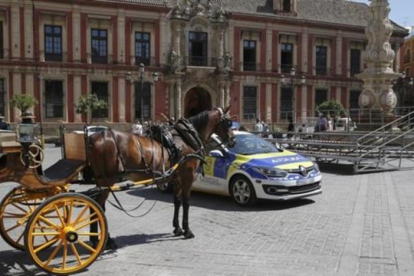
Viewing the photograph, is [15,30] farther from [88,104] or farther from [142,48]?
[142,48]

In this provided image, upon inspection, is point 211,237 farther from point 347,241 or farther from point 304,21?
point 304,21

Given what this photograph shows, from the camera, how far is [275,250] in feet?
21.2

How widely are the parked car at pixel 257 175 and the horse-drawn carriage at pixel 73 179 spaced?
251 centimetres

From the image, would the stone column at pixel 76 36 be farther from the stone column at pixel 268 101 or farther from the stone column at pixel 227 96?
the stone column at pixel 268 101

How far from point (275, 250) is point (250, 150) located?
14.3ft

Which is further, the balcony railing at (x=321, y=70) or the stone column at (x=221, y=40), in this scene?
the balcony railing at (x=321, y=70)

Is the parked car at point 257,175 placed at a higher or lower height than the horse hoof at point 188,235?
higher

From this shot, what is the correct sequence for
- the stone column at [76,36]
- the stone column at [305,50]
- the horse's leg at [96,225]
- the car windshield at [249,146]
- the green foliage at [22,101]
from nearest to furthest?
the horse's leg at [96,225] < the car windshield at [249,146] < the green foliage at [22,101] < the stone column at [76,36] < the stone column at [305,50]

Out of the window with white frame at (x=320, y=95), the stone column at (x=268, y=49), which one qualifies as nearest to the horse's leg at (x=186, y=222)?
the stone column at (x=268, y=49)

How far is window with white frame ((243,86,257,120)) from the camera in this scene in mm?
43469

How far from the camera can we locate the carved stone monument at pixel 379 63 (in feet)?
61.8

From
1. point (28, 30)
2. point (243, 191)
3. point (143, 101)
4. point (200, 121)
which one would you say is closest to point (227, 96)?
point (143, 101)

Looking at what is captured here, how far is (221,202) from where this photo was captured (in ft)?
33.7

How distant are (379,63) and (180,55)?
2420 centimetres
